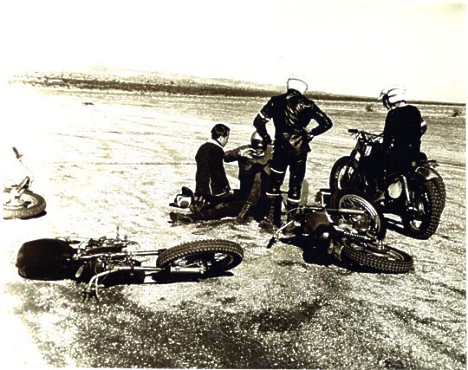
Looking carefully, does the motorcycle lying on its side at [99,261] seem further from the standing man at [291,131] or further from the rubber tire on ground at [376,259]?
the standing man at [291,131]

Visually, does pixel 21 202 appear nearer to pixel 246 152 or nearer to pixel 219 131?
pixel 219 131

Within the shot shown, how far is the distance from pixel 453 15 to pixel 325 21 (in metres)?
1.40

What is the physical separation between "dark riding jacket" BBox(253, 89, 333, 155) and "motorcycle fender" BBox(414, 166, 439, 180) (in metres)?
1.30

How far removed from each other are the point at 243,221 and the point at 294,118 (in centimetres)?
154

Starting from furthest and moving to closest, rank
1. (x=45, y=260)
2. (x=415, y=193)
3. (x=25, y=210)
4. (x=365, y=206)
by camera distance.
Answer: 1. (x=415, y=193)
2. (x=25, y=210)
3. (x=365, y=206)
4. (x=45, y=260)

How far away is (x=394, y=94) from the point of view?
5.39m

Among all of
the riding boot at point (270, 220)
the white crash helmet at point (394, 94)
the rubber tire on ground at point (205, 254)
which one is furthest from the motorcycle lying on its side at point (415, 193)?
the rubber tire on ground at point (205, 254)

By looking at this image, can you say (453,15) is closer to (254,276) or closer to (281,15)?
(281,15)

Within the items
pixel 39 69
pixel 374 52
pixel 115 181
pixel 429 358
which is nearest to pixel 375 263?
pixel 429 358

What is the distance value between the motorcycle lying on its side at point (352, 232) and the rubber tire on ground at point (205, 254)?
0.78 m

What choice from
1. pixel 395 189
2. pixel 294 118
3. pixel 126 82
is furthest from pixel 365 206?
pixel 126 82

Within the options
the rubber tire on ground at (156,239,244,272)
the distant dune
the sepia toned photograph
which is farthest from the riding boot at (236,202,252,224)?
the distant dune

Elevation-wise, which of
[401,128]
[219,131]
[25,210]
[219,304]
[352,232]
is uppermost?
[401,128]

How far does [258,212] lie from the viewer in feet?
19.5
